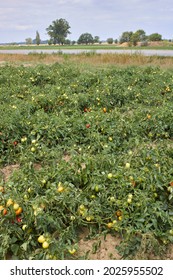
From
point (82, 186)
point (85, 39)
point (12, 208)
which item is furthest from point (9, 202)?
point (85, 39)

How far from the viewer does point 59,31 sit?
191 feet

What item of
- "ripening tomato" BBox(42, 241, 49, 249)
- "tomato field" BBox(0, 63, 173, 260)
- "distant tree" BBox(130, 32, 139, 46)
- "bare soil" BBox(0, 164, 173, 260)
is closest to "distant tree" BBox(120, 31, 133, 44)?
"distant tree" BBox(130, 32, 139, 46)

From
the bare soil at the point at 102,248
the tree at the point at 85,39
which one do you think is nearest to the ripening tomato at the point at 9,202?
the bare soil at the point at 102,248

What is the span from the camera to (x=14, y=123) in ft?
10.7

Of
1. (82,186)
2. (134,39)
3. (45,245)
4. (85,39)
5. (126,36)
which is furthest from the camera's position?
(85,39)

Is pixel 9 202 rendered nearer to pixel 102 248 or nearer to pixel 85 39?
pixel 102 248

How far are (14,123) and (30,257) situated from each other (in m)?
2.12

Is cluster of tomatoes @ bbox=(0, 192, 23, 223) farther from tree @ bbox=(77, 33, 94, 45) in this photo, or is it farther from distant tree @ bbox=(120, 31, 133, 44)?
tree @ bbox=(77, 33, 94, 45)

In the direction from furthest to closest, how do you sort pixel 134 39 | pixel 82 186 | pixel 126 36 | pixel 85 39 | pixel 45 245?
1. pixel 85 39
2. pixel 126 36
3. pixel 134 39
4. pixel 82 186
5. pixel 45 245

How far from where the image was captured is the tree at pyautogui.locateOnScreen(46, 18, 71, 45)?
2240 inches

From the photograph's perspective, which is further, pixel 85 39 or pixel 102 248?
pixel 85 39
